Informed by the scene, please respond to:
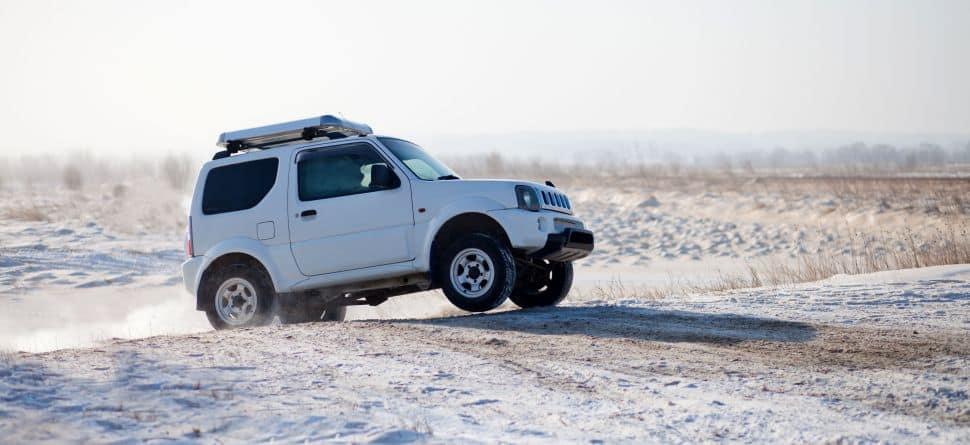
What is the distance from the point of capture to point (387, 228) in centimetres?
1004

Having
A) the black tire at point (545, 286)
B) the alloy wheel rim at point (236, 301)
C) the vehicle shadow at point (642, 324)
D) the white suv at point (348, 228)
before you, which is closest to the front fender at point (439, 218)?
the white suv at point (348, 228)

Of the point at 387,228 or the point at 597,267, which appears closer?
the point at 387,228

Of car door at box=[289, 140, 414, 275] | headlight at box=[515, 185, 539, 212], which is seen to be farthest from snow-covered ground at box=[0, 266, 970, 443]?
headlight at box=[515, 185, 539, 212]

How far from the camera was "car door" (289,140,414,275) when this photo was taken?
1002 cm

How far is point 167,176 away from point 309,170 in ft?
145

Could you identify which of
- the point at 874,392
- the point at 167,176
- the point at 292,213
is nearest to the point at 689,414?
the point at 874,392

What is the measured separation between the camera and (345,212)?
1016cm

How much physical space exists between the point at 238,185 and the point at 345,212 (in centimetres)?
132

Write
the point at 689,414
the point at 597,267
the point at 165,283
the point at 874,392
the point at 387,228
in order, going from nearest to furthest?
the point at 689,414 < the point at 874,392 < the point at 387,228 < the point at 165,283 < the point at 597,267

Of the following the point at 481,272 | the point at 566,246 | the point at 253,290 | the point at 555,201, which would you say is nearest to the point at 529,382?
the point at 481,272

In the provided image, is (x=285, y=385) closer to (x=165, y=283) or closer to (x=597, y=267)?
(x=165, y=283)

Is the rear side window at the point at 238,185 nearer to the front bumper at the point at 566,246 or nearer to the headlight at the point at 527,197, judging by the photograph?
the headlight at the point at 527,197

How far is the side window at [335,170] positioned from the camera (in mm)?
10266

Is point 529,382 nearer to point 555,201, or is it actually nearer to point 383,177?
point 383,177
